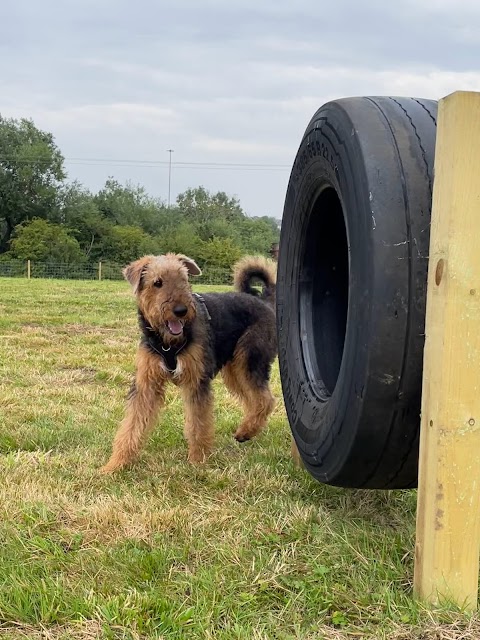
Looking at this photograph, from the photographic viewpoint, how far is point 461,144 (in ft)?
6.14

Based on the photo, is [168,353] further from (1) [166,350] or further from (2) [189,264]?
(2) [189,264]

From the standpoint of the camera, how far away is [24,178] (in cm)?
5247

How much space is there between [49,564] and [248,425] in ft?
7.86

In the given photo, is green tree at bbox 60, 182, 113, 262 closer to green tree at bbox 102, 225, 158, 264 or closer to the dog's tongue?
green tree at bbox 102, 225, 158, 264

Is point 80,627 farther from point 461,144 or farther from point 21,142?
point 21,142

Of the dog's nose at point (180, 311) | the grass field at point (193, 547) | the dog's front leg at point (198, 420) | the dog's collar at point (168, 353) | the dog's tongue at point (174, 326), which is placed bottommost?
the grass field at point (193, 547)

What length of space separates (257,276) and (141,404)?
1.98 metres

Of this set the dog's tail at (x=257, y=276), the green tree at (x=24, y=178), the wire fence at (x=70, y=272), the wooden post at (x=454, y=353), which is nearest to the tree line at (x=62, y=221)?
the green tree at (x=24, y=178)

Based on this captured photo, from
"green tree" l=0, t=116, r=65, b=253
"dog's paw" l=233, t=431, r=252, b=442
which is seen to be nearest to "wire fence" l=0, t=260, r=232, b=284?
"green tree" l=0, t=116, r=65, b=253

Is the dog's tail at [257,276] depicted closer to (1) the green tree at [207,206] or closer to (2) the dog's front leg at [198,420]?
(2) the dog's front leg at [198,420]

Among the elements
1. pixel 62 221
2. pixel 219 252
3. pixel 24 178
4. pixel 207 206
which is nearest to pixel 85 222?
pixel 62 221

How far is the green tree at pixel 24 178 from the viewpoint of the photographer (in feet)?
170

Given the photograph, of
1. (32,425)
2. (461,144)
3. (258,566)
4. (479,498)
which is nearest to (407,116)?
(461,144)

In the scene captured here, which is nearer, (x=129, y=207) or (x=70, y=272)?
(x=70, y=272)
